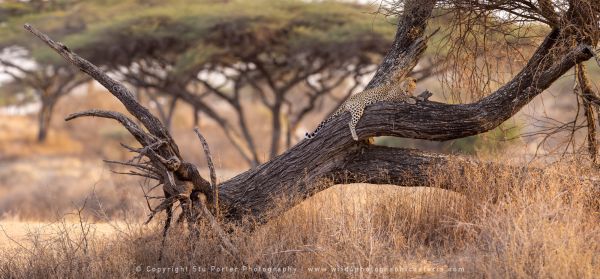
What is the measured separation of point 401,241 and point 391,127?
35.0 inches

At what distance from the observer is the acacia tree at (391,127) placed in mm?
5234

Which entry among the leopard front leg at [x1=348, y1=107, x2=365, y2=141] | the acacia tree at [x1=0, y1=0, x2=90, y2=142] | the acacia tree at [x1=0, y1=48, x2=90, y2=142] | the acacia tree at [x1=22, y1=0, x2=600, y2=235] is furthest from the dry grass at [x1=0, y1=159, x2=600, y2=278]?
the acacia tree at [x1=0, y1=48, x2=90, y2=142]

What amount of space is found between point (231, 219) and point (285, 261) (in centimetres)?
85

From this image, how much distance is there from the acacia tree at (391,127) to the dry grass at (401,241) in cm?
21

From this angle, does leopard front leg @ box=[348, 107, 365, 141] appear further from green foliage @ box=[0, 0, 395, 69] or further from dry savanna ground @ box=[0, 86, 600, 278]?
green foliage @ box=[0, 0, 395, 69]

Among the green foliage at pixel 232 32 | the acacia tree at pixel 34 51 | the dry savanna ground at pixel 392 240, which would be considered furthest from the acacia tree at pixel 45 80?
the dry savanna ground at pixel 392 240

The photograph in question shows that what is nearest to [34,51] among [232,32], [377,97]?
[232,32]

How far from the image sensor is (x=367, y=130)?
5.44m

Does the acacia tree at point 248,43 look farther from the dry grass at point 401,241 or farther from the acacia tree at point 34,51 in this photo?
the dry grass at point 401,241

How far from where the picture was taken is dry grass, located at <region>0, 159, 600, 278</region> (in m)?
4.30

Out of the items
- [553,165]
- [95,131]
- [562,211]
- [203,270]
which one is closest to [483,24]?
[553,165]

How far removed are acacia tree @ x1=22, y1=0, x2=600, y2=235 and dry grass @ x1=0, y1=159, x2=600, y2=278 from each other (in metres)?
0.21

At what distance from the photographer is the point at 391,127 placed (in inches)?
213

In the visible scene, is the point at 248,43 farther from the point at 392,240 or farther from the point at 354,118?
the point at 392,240
